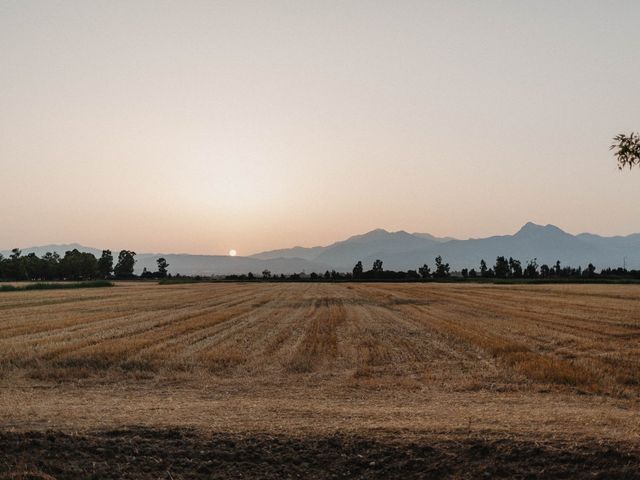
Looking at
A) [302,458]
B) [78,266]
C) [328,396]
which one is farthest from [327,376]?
[78,266]

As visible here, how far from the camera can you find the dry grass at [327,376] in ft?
42.4

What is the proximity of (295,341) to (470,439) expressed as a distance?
16797mm

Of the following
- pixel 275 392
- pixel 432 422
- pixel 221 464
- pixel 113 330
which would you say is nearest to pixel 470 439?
pixel 432 422

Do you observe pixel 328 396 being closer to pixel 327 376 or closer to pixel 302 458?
pixel 327 376

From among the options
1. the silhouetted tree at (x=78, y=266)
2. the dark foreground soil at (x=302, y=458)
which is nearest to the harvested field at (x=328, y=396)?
the dark foreground soil at (x=302, y=458)

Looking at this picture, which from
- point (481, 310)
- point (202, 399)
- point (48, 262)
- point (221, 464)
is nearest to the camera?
point (221, 464)

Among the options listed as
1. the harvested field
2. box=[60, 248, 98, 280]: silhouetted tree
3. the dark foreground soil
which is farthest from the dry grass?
box=[60, 248, 98, 280]: silhouetted tree

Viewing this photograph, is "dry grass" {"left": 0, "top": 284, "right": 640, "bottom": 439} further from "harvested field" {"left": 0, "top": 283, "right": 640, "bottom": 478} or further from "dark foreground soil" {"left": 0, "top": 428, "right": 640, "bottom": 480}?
"dark foreground soil" {"left": 0, "top": 428, "right": 640, "bottom": 480}

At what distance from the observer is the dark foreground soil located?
1028 cm

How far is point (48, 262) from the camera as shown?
7156 inches

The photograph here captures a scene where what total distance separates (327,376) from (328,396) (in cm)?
296

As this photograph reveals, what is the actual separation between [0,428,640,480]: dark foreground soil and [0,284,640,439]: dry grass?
2.40 ft

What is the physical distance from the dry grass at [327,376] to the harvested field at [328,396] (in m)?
0.08

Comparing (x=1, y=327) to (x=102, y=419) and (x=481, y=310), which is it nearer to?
(x=102, y=419)
